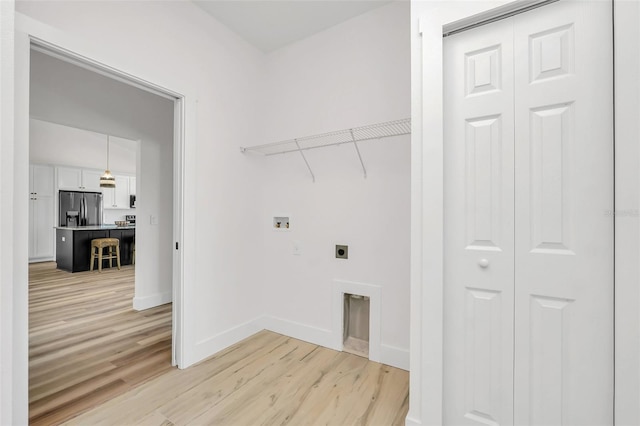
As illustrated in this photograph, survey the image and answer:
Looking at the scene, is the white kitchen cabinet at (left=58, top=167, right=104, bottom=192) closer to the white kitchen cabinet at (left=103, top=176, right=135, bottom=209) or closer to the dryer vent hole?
the white kitchen cabinet at (left=103, top=176, right=135, bottom=209)

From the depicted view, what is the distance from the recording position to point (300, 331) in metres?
2.64

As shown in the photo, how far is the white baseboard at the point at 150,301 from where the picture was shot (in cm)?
348

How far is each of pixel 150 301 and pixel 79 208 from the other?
5701 mm

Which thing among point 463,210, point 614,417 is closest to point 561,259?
point 463,210

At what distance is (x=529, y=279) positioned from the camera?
4.15 feet

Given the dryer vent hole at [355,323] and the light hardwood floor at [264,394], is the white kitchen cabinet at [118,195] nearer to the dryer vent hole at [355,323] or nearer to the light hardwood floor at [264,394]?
the light hardwood floor at [264,394]

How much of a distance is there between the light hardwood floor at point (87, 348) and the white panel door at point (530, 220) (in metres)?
2.16

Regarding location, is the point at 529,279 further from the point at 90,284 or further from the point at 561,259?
the point at 90,284

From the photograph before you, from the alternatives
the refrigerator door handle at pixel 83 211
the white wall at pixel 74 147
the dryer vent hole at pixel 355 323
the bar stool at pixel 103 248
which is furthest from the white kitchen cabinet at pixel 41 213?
the dryer vent hole at pixel 355 323

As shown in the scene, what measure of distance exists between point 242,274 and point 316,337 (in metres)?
0.88

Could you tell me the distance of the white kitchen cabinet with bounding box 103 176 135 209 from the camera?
8086 millimetres

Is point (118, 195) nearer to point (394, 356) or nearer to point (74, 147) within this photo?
point (74, 147)

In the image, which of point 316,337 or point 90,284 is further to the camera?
point 90,284

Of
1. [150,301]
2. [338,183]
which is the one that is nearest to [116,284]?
[150,301]
